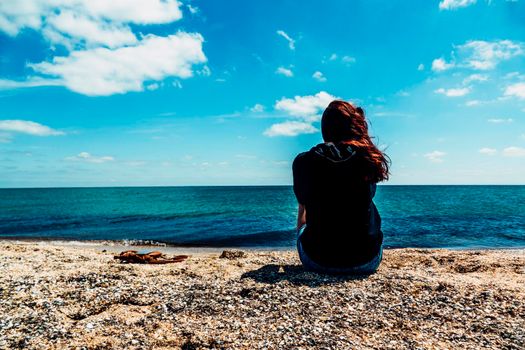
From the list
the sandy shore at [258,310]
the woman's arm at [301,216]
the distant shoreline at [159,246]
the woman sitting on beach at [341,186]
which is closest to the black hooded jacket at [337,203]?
the woman sitting on beach at [341,186]

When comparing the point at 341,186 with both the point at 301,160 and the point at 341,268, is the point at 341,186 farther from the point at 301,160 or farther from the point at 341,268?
the point at 341,268

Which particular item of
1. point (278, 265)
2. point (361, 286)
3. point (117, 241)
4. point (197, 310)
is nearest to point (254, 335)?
point (197, 310)

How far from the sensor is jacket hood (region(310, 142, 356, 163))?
5.28m

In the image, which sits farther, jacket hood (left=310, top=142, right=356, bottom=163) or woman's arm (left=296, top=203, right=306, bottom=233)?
woman's arm (left=296, top=203, right=306, bottom=233)

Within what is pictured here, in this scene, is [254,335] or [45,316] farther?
[45,316]

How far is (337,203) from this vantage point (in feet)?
18.1

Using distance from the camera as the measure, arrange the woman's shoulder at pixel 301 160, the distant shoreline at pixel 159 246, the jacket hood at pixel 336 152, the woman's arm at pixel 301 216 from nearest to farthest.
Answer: the jacket hood at pixel 336 152 → the woman's shoulder at pixel 301 160 → the woman's arm at pixel 301 216 → the distant shoreline at pixel 159 246

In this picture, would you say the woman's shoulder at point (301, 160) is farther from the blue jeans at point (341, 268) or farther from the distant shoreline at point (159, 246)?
the distant shoreline at point (159, 246)

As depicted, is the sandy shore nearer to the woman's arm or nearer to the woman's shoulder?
the woman's arm

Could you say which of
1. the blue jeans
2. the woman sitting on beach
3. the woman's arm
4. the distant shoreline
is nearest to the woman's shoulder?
the woman sitting on beach

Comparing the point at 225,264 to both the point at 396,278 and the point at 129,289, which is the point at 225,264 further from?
the point at 396,278

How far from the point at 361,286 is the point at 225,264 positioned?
3.51 metres

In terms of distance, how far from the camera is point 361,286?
5730mm

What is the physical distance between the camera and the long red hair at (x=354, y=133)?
528 cm
